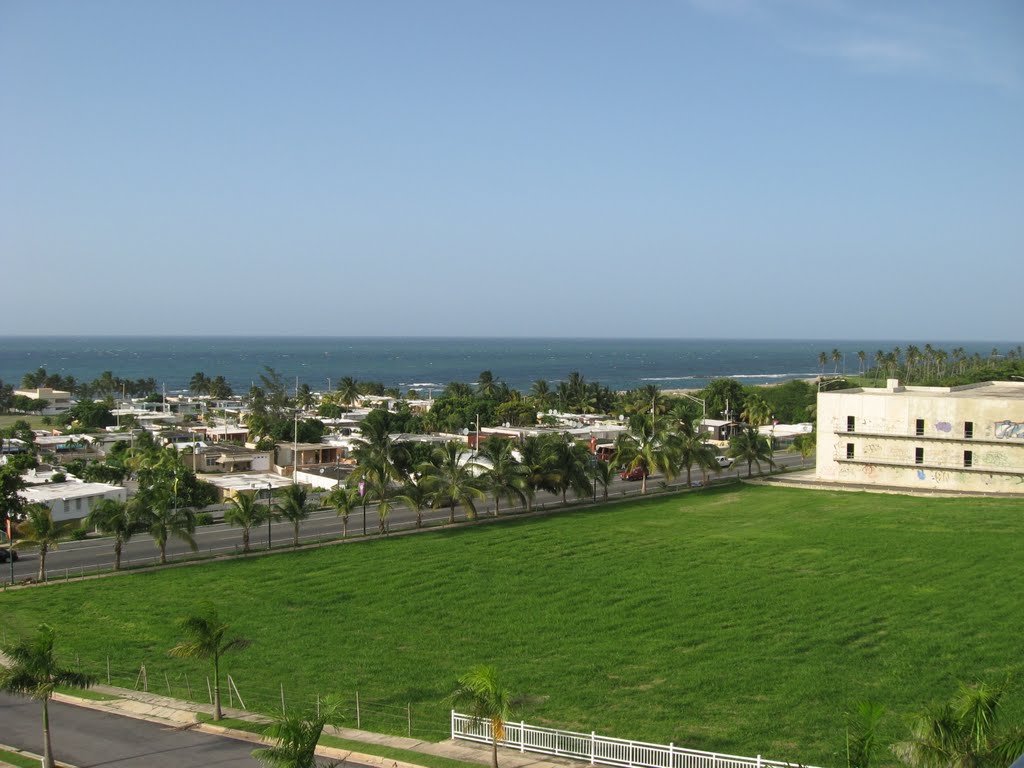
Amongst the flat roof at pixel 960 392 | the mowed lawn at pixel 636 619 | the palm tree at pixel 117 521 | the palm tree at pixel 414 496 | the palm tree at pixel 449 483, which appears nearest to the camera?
the mowed lawn at pixel 636 619

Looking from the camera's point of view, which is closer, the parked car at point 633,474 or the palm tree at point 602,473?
the palm tree at point 602,473

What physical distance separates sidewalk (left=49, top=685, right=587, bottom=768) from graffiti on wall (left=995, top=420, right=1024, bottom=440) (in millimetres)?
44109

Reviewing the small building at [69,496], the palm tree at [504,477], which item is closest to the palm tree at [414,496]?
the palm tree at [504,477]

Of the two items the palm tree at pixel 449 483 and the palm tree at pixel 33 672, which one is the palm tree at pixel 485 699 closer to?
the palm tree at pixel 33 672

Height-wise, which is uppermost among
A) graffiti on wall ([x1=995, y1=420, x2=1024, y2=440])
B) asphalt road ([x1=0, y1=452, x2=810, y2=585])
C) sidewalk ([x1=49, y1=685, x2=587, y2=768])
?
graffiti on wall ([x1=995, y1=420, x2=1024, y2=440])

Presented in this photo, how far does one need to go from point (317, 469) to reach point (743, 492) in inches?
1359

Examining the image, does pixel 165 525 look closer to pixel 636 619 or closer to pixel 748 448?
pixel 636 619

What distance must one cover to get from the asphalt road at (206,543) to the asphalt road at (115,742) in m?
17.8

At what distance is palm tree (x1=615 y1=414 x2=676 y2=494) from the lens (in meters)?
57.9

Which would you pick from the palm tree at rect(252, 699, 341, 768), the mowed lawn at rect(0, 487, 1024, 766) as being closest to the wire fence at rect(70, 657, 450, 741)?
the mowed lawn at rect(0, 487, 1024, 766)

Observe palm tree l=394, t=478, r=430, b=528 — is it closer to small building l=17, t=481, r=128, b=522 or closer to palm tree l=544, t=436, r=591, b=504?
palm tree l=544, t=436, r=591, b=504

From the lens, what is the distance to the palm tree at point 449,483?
156 feet

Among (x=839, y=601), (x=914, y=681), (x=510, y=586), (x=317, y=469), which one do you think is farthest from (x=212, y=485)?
(x=914, y=681)

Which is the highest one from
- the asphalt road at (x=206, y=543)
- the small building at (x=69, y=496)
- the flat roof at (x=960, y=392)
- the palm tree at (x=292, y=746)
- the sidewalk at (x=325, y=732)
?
the flat roof at (x=960, y=392)
